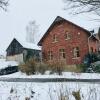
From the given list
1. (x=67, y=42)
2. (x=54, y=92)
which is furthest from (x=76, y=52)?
(x=54, y=92)

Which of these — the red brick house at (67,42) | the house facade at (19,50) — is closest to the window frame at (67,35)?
the red brick house at (67,42)

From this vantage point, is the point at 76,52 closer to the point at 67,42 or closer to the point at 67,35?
the point at 67,42

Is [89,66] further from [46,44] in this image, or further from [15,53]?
[15,53]

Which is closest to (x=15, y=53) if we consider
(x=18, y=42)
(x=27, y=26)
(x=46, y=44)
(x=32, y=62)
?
(x=18, y=42)

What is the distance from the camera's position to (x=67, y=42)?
47.9 meters

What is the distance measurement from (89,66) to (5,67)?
11236mm

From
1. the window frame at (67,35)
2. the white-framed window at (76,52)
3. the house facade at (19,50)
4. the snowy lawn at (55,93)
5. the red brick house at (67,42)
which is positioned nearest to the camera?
the snowy lawn at (55,93)

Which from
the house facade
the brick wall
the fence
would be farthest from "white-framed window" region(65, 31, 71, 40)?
the fence

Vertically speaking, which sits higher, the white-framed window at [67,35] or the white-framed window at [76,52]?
the white-framed window at [67,35]

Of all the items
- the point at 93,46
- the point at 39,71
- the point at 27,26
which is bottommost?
the point at 39,71

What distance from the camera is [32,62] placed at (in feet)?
102

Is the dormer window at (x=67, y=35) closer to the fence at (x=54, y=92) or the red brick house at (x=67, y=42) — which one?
the red brick house at (x=67, y=42)

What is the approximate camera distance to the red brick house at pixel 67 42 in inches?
1785

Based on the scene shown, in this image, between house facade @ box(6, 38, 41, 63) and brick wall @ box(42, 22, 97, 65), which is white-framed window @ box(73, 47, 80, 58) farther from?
house facade @ box(6, 38, 41, 63)
